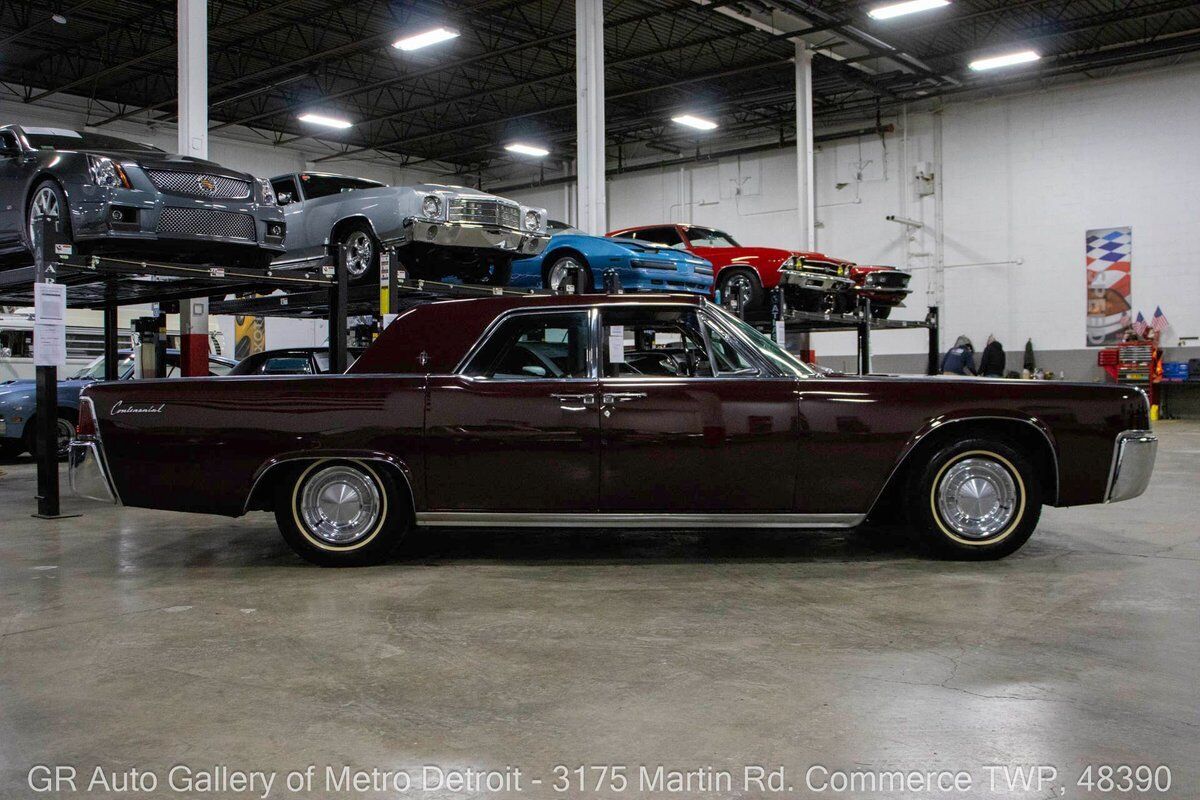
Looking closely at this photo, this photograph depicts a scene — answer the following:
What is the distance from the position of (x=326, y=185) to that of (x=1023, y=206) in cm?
1788

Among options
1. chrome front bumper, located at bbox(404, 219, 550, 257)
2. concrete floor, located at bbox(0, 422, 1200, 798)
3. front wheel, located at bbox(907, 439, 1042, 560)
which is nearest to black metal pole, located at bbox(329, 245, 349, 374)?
chrome front bumper, located at bbox(404, 219, 550, 257)

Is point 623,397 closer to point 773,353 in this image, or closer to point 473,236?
point 773,353

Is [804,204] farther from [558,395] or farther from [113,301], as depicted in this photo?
[558,395]

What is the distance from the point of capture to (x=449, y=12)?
18984 millimetres

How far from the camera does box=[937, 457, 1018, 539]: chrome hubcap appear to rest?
527 centimetres

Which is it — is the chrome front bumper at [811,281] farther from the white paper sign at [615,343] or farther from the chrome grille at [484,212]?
the white paper sign at [615,343]

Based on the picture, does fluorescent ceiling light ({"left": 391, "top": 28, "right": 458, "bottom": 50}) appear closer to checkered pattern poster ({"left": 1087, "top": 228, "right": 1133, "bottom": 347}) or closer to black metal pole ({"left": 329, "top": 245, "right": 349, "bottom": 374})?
black metal pole ({"left": 329, "top": 245, "right": 349, "bottom": 374})

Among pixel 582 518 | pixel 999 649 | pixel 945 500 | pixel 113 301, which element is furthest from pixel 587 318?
pixel 113 301

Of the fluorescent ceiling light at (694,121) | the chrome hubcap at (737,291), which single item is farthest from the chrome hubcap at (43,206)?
the fluorescent ceiling light at (694,121)

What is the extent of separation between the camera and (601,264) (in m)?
11.4

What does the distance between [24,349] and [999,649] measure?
50.5 ft

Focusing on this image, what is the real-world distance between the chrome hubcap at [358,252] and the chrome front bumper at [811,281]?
5780mm

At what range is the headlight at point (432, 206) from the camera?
951 centimetres

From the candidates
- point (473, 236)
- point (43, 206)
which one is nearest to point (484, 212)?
point (473, 236)
